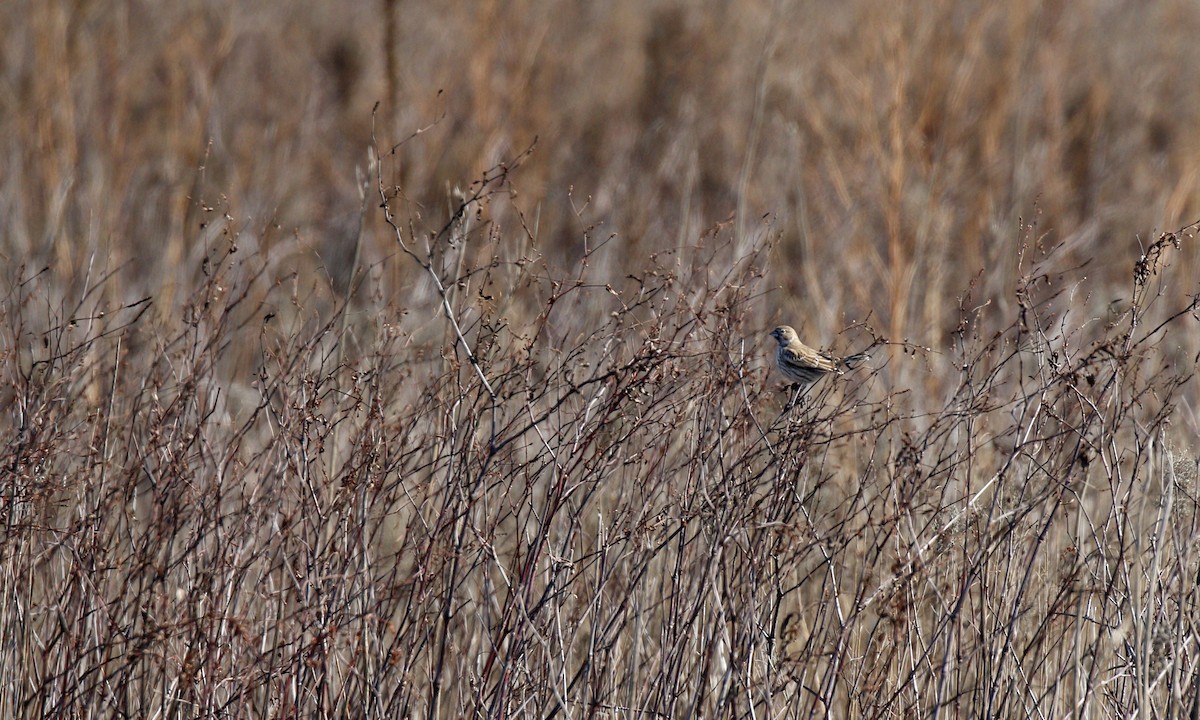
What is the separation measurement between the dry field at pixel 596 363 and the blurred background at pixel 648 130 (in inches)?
2.4

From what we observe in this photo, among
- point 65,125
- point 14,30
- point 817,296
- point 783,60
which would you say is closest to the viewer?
point 817,296

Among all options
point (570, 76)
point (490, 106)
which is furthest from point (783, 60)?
point (490, 106)

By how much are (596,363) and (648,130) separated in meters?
9.36

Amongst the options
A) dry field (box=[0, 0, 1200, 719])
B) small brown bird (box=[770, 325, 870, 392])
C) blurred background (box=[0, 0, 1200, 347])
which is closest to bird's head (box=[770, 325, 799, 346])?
small brown bird (box=[770, 325, 870, 392])

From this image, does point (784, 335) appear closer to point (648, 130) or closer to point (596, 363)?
point (596, 363)

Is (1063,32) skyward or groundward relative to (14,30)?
groundward

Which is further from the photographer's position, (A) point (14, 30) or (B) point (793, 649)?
(A) point (14, 30)

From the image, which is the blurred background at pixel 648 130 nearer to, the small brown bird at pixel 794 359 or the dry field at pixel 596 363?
the dry field at pixel 596 363

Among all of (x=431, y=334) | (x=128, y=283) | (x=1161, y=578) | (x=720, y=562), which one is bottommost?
(x=720, y=562)

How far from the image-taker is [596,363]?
3.61 metres

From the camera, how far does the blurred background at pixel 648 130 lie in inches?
314

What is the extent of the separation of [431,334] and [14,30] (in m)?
7.75

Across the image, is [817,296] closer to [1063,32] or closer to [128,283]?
[1063,32]

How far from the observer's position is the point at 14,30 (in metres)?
11.8
